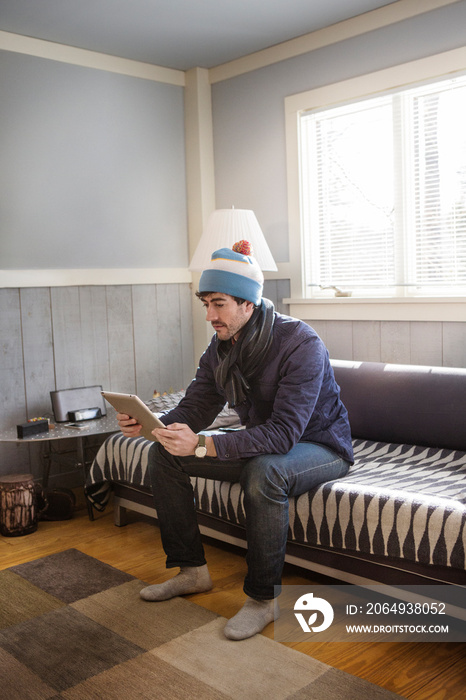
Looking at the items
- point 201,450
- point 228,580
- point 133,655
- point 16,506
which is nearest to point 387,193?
point 201,450

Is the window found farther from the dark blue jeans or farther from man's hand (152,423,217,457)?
man's hand (152,423,217,457)

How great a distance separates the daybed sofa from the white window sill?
1.38 ft

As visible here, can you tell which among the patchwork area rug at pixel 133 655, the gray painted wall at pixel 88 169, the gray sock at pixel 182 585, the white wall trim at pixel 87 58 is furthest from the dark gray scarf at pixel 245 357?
the white wall trim at pixel 87 58

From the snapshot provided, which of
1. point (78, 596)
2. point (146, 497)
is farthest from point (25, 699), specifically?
point (146, 497)

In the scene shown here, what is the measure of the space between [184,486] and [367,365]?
111 cm

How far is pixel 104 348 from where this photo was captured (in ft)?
12.7

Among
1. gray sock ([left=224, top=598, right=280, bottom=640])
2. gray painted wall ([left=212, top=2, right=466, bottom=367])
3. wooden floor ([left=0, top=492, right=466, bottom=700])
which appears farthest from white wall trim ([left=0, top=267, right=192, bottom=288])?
gray sock ([left=224, top=598, right=280, bottom=640])

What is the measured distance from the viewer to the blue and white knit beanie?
222 centimetres

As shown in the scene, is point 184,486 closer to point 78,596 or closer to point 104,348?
point 78,596

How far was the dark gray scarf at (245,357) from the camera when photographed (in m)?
2.25

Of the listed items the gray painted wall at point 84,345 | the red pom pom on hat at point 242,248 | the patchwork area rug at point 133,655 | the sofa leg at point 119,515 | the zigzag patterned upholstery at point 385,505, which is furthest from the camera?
the gray painted wall at point 84,345

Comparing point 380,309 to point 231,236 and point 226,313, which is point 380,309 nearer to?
point 231,236

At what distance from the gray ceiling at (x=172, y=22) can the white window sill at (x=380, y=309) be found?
1.43 metres

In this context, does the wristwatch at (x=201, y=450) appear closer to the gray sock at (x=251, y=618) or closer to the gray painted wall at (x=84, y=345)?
the gray sock at (x=251, y=618)
